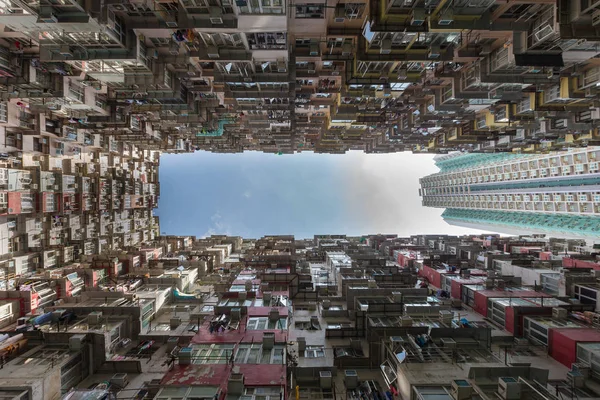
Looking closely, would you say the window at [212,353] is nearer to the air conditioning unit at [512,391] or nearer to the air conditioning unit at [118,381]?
the air conditioning unit at [118,381]

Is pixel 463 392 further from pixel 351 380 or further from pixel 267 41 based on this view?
pixel 267 41

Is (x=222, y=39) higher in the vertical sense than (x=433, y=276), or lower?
higher

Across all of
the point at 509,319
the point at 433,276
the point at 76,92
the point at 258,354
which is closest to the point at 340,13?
the point at 258,354

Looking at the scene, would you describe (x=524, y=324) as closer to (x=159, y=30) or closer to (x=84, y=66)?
(x=159, y=30)

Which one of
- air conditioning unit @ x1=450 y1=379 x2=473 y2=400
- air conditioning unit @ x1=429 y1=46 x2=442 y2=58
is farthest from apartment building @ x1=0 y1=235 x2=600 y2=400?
air conditioning unit @ x1=429 y1=46 x2=442 y2=58

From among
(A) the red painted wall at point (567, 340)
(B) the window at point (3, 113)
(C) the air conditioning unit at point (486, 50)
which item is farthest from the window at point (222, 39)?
(A) the red painted wall at point (567, 340)

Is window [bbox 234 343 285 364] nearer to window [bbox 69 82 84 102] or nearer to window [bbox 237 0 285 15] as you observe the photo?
window [bbox 237 0 285 15]

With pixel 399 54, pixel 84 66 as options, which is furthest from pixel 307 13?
pixel 84 66
